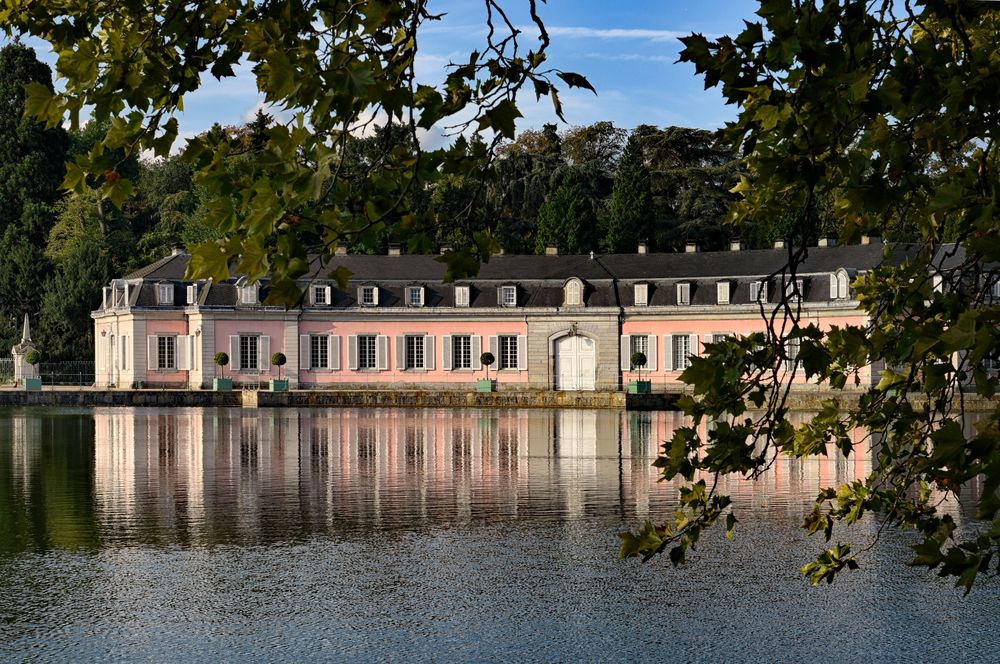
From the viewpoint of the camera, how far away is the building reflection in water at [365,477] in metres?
17.1

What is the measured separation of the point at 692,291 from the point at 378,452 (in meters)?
33.3

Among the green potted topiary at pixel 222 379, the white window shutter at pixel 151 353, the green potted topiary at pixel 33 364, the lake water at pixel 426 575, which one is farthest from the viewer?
the white window shutter at pixel 151 353

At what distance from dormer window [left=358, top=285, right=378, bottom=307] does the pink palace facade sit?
0.05m

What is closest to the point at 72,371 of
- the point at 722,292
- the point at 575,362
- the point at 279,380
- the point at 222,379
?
the point at 222,379

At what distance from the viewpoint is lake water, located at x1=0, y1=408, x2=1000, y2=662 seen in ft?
33.5

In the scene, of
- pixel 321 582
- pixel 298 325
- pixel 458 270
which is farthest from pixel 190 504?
pixel 298 325

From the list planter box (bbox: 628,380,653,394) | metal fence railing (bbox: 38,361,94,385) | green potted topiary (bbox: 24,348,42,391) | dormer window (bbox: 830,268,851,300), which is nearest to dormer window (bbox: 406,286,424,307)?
planter box (bbox: 628,380,653,394)

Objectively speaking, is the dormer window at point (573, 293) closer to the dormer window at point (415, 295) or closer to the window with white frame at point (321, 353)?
the dormer window at point (415, 295)

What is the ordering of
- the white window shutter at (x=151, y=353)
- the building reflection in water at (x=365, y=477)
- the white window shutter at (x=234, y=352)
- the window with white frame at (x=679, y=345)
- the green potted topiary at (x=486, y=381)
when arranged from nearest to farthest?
the building reflection in water at (x=365, y=477) → the green potted topiary at (x=486, y=381) → the window with white frame at (x=679, y=345) → the white window shutter at (x=234, y=352) → the white window shutter at (x=151, y=353)

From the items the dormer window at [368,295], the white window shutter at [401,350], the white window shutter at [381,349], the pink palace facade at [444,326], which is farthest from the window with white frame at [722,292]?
the dormer window at [368,295]

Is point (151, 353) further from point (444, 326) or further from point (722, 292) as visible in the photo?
point (722, 292)

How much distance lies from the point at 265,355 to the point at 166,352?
435 centimetres

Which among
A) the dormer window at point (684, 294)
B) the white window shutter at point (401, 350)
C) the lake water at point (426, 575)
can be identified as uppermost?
the dormer window at point (684, 294)

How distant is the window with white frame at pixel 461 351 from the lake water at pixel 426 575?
120 feet
